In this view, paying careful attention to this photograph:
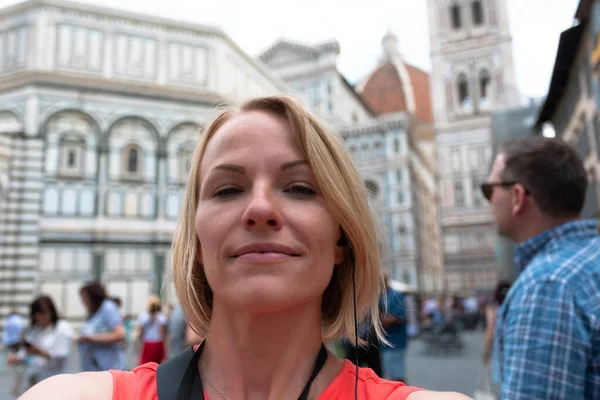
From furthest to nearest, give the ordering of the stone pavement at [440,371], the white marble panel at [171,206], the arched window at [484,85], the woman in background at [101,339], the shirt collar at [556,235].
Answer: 1. the arched window at [484,85]
2. the white marble panel at [171,206]
3. the stone pavement at [440,371]
4. the woman in background at [101,339]
5. the shirt collar at [556,235]

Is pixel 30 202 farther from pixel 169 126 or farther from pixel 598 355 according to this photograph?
pixel 598 355

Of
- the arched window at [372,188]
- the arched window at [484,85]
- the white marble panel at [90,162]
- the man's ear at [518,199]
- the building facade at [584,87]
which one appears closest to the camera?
the arched window at [372,188]

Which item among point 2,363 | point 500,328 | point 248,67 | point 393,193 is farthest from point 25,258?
point 393,193

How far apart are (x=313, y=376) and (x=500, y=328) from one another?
1307mm

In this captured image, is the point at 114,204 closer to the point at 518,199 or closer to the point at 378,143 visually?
the point at 518,199

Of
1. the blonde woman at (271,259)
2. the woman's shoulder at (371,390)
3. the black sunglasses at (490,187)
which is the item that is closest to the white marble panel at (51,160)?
the black sunglasses at (490,187)

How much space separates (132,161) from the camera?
17188mm

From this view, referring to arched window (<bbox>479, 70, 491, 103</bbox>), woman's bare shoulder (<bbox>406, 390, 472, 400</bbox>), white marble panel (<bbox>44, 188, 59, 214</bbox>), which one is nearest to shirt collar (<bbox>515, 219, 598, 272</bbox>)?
woman's bare shoulder (<bbox>406, 390, 472, 400</bbox>)

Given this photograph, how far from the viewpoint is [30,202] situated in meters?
16.3

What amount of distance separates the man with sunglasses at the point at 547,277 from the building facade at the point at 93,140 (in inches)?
544

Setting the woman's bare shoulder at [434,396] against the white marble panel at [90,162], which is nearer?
the woman's bare shoulder at [434,396]

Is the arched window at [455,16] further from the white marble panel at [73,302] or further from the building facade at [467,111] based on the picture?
the white marble panel at [73,302]

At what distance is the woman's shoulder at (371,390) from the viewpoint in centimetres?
103

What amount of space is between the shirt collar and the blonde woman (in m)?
1.24
